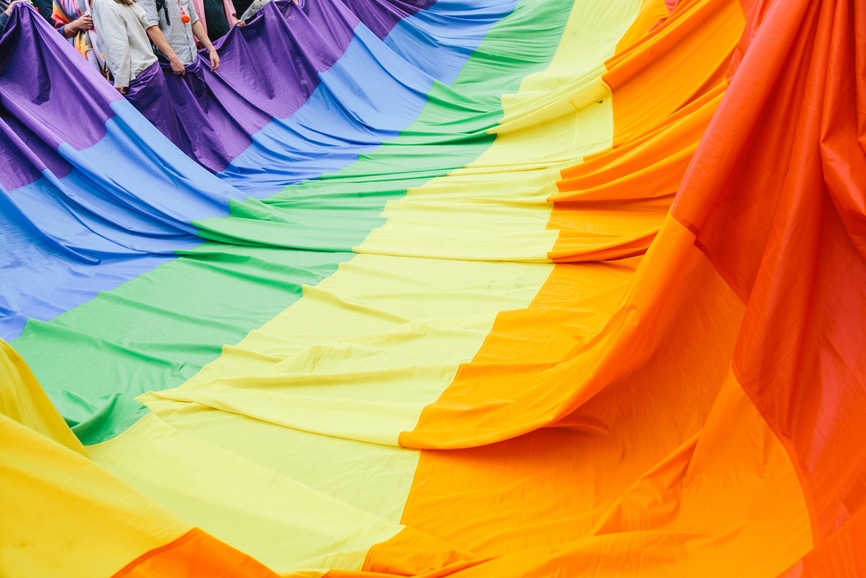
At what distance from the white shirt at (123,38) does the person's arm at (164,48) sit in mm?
48

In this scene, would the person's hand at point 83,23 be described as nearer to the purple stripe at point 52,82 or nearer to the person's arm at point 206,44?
the purple stripe at point 52,82

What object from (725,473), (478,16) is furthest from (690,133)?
(478,16)

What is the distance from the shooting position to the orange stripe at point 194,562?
85cm

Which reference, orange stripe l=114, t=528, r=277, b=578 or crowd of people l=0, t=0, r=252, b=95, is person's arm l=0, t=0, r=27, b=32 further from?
orange stripe l=114, t=528, r=277, b=578

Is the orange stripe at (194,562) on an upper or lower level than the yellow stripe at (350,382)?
upper

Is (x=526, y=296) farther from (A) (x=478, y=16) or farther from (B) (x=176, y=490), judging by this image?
(A) (x=478, y=16)

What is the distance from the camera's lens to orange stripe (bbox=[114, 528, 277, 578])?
85 cm

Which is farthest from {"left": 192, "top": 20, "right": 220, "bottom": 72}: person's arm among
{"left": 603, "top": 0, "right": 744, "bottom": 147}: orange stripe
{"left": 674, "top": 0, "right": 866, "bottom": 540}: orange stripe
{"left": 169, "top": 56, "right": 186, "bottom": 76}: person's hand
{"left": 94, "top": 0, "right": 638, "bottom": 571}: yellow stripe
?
{"left": 674, "top": 0, "right": 866, "bottom": 540}: orange stripe

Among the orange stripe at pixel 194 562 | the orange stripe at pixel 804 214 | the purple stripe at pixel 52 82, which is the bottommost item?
the orange stripe at pixel 194 562

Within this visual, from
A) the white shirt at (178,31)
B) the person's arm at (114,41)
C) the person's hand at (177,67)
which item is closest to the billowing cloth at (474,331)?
the person's arm at (114,41)

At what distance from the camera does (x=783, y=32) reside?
1.09m

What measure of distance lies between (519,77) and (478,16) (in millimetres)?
1028

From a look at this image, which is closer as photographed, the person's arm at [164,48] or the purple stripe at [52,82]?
the purple stripe at [52,82]

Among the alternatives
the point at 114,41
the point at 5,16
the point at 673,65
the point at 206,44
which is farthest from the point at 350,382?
the point at 206,44
